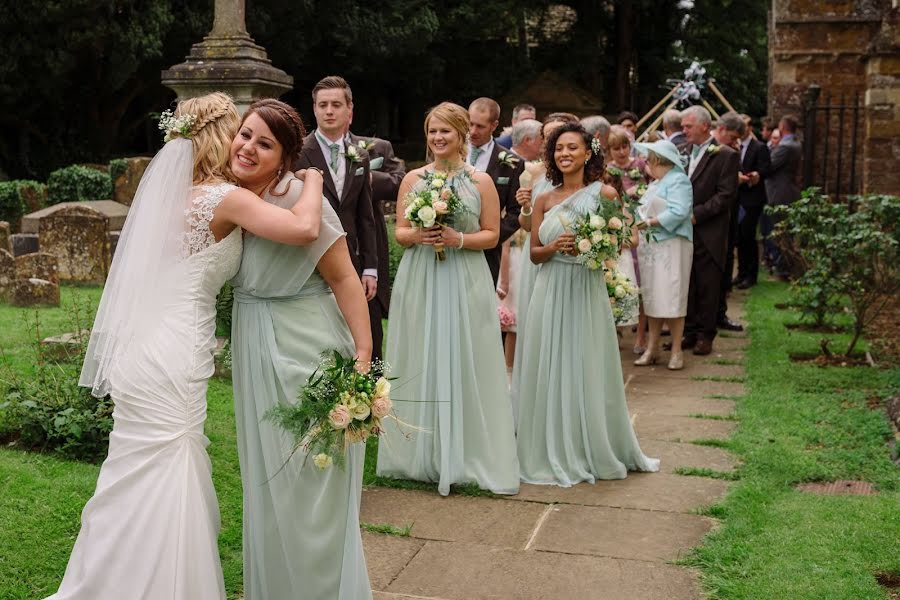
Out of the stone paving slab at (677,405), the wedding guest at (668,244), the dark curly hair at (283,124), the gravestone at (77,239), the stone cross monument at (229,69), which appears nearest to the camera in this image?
the dark curly hair at (283,124)

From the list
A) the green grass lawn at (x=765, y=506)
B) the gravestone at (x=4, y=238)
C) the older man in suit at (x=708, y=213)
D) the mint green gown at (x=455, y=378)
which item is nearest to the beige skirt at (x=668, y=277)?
the older man in suit at (x=708, y=213)

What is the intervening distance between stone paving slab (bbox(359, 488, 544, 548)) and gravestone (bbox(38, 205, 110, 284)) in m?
7.59

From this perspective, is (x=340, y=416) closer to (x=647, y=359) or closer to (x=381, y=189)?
(x=381, y=189)

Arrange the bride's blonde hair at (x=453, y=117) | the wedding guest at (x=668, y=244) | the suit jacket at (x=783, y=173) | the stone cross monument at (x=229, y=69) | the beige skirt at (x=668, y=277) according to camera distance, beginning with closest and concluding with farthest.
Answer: the bride's blonde hair at (x=453, y=117), the stone cross monument at (x=229, y=69), the wedding guest at (x=668, y=244), the beige skirt at (x=668, y=277), the suit jacket at (x=783, y=173)

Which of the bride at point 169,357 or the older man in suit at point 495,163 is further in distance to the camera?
the older man in suit at point 495,163

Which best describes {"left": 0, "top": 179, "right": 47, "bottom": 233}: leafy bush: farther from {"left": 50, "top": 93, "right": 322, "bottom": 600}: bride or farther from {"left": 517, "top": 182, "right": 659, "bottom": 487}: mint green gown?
{"left": 50, "top": 93, "right": 322, "bottom": 600}: bride

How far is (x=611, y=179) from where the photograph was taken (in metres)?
8.63

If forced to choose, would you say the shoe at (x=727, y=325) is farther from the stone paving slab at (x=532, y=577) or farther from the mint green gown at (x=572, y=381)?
the stone paving slab at (x=532, y=577)

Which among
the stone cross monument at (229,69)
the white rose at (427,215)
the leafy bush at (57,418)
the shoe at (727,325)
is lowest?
the shoe at (727,325)

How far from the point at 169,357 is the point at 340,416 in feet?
2.12

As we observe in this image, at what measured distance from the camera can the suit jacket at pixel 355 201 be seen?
6.53 metres

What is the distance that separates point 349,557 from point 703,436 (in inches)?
158

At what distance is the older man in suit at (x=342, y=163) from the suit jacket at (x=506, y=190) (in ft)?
3.27

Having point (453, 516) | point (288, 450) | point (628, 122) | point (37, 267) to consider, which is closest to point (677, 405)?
point (453, 516)
